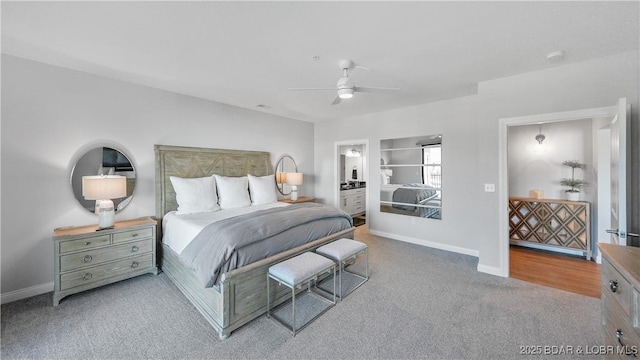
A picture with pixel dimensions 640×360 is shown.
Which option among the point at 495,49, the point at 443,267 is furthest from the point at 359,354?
the point at 495,49

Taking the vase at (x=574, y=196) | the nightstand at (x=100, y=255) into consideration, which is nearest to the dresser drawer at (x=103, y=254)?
the nightstand at (x=100, y=255)

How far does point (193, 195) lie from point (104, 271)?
1.26 meters

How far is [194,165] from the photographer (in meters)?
3.90

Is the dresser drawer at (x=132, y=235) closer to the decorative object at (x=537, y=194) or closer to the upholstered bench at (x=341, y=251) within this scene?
the upholstered bench at (x=341, y=251)

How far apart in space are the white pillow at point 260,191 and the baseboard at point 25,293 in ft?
8.32

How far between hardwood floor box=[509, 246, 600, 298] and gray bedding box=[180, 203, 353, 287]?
2.76 m

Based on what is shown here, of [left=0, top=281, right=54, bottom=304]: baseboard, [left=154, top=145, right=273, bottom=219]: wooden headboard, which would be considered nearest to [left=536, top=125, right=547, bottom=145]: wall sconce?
[left=154, top=145, right=273, bottom=219]: wooden headboard

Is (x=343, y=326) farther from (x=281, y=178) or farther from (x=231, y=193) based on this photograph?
(x=281, y=178)

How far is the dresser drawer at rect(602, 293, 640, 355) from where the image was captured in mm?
1182

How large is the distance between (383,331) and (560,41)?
308 cm

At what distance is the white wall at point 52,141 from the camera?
257cm

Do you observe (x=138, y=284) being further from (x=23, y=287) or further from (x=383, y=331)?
(x=383, y=331)

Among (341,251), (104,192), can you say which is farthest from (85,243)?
(341,251)

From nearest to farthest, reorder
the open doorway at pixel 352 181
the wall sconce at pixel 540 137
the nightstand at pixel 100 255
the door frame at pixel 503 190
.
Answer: the nightstand at pixel 100 255 → the door frame at pixel 503 190 → the wall sconce at pixel 540 137 → the open doorway at pixel 352 181
